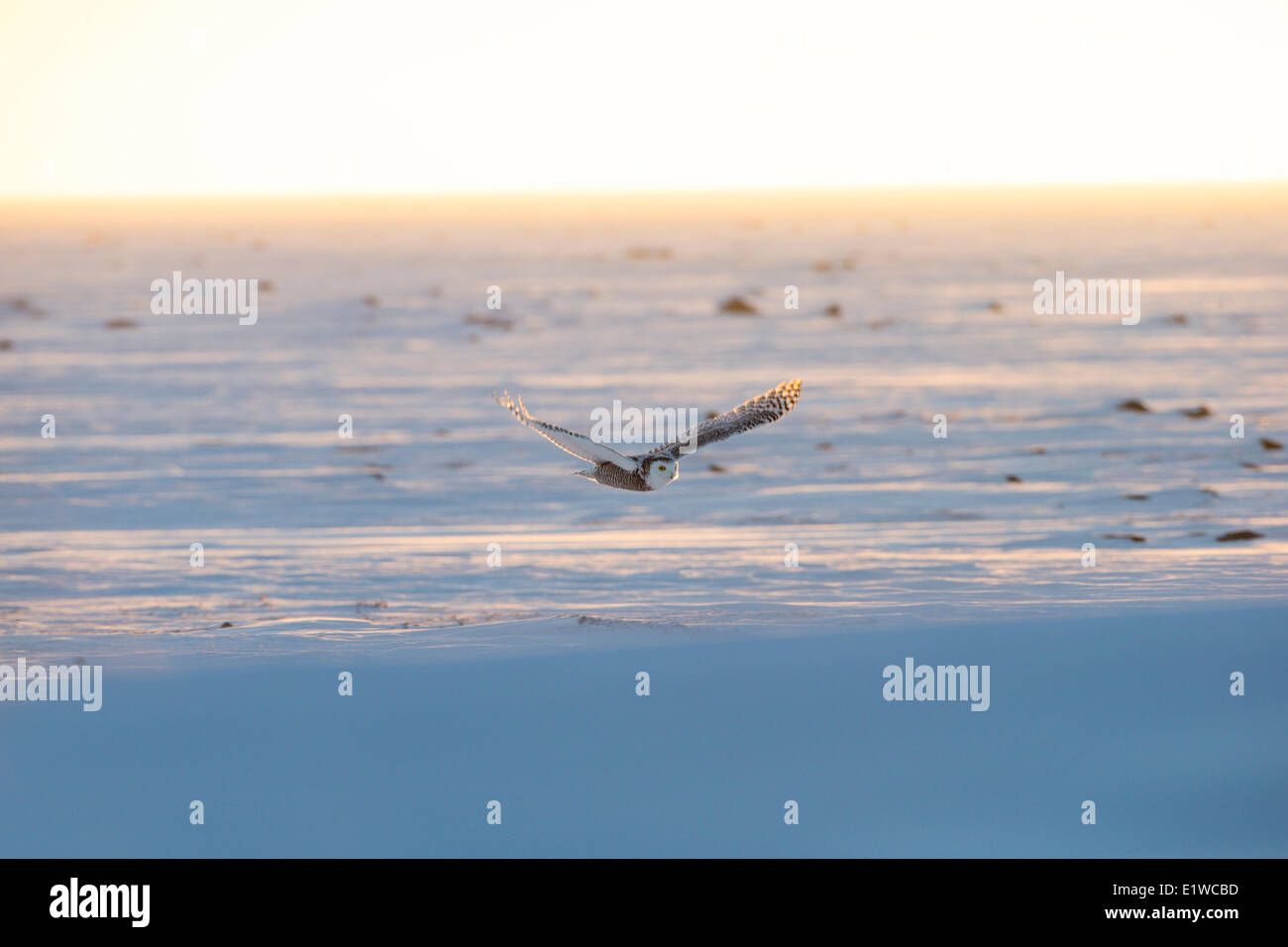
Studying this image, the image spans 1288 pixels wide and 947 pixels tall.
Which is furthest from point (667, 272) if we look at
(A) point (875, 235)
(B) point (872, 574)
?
(B) point (872, 574)

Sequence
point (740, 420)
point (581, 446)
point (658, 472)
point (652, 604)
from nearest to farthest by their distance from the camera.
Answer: point (581, 446) → point (658, 472) → point (740, 420) → point (652, 604)

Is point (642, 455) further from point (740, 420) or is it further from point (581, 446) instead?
point (740, 420)

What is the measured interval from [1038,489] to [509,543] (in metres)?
7.80

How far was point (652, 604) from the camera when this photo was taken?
15.7 metres

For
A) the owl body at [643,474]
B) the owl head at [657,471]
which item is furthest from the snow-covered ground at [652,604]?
the owl head at [657,471]

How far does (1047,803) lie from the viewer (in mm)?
10641

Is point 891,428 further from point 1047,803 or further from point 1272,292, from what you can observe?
point 1272,292

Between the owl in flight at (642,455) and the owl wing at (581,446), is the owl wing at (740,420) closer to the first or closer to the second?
the owl in flight at (642,455)

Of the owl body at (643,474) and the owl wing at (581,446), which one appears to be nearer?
the owl wing at (581,446)

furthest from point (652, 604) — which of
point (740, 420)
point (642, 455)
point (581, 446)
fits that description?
point (581, 446)

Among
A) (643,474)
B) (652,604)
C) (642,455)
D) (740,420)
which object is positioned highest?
(740,420)

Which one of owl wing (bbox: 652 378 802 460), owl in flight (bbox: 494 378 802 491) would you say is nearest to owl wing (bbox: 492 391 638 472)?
owl in flight (bbox: 494 378 802 491)

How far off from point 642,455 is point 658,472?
1.44ft

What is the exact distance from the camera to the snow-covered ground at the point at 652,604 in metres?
10.7
